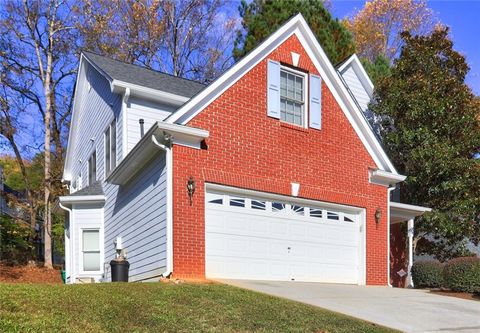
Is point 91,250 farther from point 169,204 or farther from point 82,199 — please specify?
point 169,204

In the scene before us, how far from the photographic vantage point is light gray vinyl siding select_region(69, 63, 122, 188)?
16.5m

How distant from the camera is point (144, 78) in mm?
16406

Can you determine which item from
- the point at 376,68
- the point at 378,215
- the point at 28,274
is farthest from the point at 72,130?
the point at 378,215

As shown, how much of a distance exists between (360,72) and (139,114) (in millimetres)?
9998

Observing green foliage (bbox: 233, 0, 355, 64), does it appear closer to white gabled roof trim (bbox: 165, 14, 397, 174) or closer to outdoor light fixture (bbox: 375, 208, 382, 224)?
white gabled roof trim (bbox: 165, 14, 397, 174)

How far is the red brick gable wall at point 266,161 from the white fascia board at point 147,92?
3062mm

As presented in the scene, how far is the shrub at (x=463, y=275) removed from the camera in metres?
13.9

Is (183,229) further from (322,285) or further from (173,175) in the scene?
(322,285)

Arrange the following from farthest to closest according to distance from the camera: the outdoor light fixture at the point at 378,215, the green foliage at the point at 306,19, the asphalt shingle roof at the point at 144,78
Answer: the green foliage at the point at 306,19 → the asphalt shingle roof at the point at 144,78 → the outdoor light fixture at the point at 378,215

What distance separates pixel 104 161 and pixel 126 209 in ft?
10.6

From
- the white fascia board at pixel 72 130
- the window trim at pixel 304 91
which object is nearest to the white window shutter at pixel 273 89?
the window trim at pixel 304 91

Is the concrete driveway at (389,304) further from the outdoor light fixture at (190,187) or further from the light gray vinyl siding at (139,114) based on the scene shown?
the light gray vinyl siding at (139,114)

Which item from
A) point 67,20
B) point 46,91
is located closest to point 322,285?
point 46,91

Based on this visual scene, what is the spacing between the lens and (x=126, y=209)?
1495cm
